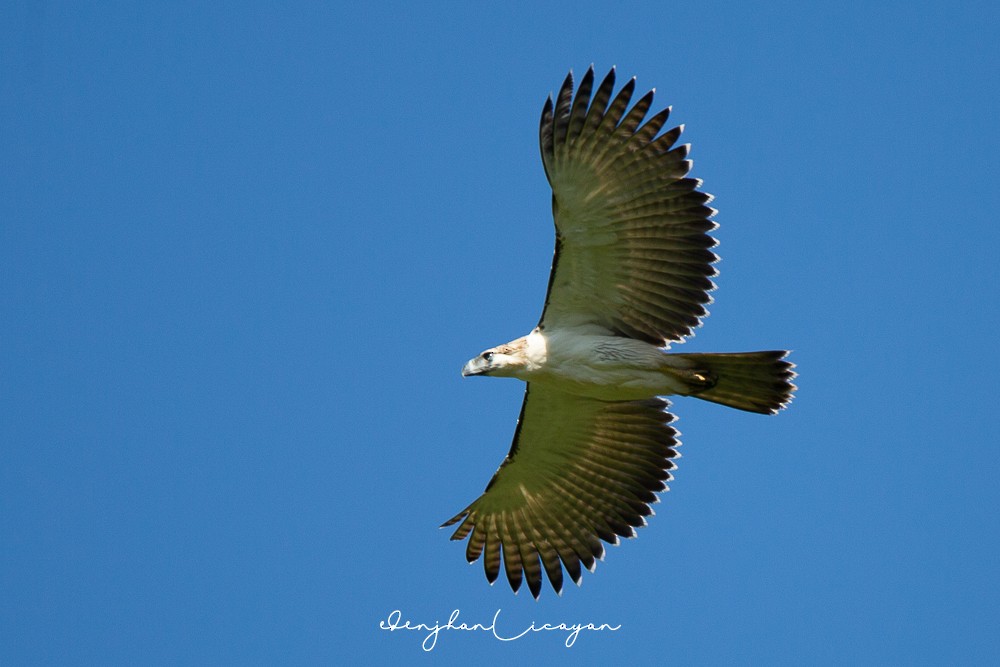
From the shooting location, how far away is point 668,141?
1016 cm

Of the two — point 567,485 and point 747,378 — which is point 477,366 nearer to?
point 567,485

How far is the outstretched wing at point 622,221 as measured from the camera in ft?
33.1

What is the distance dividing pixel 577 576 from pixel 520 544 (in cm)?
63

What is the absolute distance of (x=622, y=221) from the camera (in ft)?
34.1

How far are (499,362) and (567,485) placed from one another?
191 centimetres

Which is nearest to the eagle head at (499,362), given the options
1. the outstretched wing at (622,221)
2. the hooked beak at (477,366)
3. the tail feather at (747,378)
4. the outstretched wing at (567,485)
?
the hooked beak at (477,366)

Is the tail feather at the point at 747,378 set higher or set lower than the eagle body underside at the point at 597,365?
lower

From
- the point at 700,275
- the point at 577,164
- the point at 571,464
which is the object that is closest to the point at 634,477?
the point at 571,464

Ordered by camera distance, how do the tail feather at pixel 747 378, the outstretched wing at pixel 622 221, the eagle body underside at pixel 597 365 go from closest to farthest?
the outstretched wing at pixel 622 221, the tail feather at pixel 747 378, the eagle body underside at pixel 597 365

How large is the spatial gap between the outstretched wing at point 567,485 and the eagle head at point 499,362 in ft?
2.14

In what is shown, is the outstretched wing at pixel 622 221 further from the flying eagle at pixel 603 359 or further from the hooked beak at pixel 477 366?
the hooked beak at pixel 477 366

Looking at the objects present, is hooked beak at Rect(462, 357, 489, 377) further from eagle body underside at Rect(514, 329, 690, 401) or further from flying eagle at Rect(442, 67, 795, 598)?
eagle body underside at Rect(514, 329, 690, 401)

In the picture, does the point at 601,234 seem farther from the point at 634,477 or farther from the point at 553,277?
the point at 634,477

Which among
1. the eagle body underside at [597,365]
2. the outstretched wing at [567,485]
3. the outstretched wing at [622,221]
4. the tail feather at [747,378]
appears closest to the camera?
the outstretched wing at [622,221]
